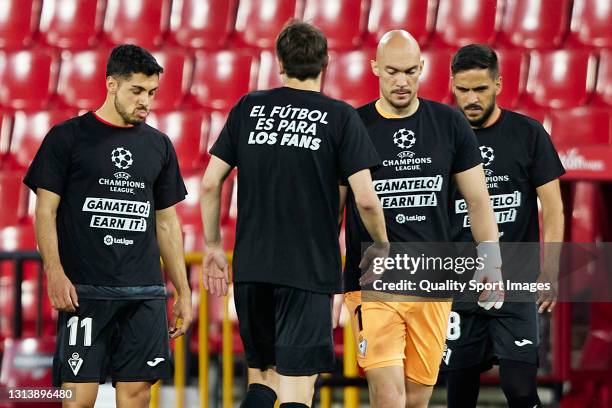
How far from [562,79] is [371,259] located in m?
3.50

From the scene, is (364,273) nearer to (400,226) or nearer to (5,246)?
(400,226)

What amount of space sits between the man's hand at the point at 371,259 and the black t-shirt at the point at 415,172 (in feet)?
0.29

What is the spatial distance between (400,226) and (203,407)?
5.65 ft

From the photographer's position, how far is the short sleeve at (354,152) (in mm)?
4043

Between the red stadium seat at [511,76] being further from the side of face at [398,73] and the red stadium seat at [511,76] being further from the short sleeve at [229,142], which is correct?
the short sleeve at [229,142]

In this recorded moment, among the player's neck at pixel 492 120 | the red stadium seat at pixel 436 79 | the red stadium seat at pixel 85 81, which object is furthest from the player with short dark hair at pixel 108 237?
the red stadium seat at pixel 85 81

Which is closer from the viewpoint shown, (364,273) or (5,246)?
(364,273)

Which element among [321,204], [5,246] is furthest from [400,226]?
[5,246]

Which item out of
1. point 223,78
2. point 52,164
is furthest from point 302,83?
point 223,78

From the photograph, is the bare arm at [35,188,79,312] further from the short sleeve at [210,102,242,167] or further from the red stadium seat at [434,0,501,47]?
the red stadium seat at [434,0,501,47]

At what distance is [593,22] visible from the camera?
7.46 m

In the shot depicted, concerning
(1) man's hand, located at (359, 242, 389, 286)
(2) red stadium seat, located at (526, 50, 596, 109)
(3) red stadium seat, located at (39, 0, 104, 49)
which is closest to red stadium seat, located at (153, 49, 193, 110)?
(3) red stadium seat, located at (39, 0, 104, 49)

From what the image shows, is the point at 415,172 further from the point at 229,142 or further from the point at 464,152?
the point at 229,142

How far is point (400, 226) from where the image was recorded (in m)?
4.50
